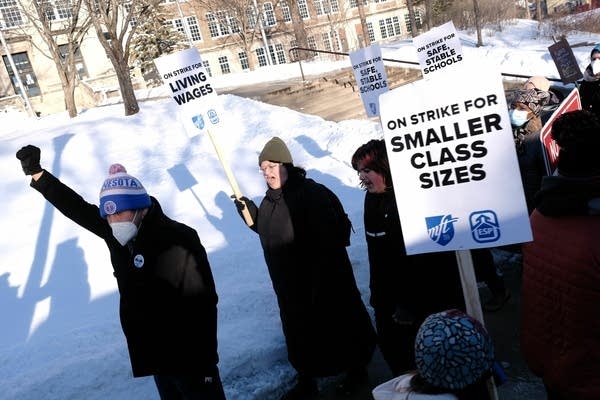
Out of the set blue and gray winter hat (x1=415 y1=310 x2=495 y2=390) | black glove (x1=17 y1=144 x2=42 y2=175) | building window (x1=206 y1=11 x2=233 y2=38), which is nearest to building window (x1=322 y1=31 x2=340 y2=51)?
building window (x1=206 y1=11 x2=233 y2=38)

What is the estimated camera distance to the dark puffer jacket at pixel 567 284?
1740mm

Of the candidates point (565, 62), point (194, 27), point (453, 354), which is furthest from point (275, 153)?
point (194, 27)

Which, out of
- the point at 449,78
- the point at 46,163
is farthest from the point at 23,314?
the point at 46,163

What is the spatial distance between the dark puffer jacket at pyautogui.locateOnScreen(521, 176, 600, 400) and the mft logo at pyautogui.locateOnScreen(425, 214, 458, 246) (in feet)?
1.13

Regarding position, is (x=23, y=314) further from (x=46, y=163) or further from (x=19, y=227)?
(x=46, y=163)

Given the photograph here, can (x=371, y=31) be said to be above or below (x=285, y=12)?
below

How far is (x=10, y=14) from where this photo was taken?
31.1 m

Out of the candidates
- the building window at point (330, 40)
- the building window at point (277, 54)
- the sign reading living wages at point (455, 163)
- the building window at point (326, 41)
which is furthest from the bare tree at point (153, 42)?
the sign reading living wages at point (455, 163)

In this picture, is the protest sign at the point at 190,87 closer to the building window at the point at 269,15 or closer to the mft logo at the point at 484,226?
the mft logo at the point at 484,226

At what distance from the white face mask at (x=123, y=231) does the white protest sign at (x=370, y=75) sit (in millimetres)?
5530

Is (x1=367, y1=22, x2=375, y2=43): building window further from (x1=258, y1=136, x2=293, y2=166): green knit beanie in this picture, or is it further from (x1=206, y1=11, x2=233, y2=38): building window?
(x1=258, y1=136, x2=293, y2=166): green knit beanie

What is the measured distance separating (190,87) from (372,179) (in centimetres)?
293

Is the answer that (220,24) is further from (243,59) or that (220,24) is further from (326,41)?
(326,41)

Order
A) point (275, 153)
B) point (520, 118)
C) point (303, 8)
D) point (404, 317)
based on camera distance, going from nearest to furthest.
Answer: point (404, 317)
point (275, 153)
point (520, 118)
point (303, 8)
